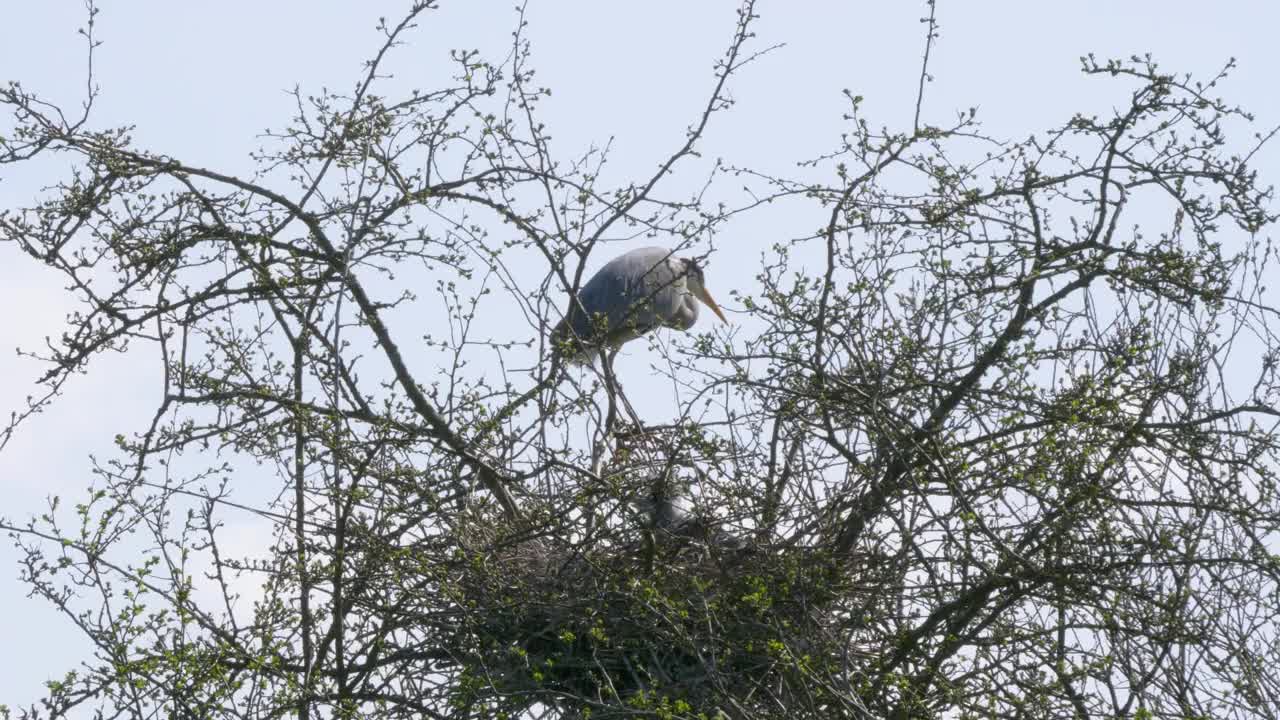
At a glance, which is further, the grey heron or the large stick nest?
the grey heron

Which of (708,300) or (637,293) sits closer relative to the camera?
(637,293)

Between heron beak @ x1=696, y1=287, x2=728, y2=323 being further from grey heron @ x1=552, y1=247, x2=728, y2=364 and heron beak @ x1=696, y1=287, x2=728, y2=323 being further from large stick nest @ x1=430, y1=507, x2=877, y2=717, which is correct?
large stick nest @ x1=430, y1=507, x2=877, y2=717

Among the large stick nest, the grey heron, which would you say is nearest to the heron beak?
the grey heron

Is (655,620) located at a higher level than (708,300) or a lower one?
lower

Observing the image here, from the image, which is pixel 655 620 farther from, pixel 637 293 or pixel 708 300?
pixel 708 300

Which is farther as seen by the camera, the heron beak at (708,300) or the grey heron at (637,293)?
the heron beak at (708,300)

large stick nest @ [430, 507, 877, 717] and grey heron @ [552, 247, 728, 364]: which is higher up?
grey heron @ [552, 247, 728, 364]

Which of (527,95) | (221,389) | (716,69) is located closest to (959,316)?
(716,69)

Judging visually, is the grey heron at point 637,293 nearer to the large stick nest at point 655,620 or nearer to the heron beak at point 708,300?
the heron beak at point 708,300

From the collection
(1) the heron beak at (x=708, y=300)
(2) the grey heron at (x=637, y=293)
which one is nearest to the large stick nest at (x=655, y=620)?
(2) the grey heron at (x=637, y=293)

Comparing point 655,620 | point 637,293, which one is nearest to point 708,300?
point 637,293

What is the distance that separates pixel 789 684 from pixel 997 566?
71cm

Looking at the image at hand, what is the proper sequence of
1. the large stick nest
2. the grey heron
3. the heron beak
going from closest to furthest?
the large stick nest < the grey heron < the heron beak

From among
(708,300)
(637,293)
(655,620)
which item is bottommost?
(655,620)
